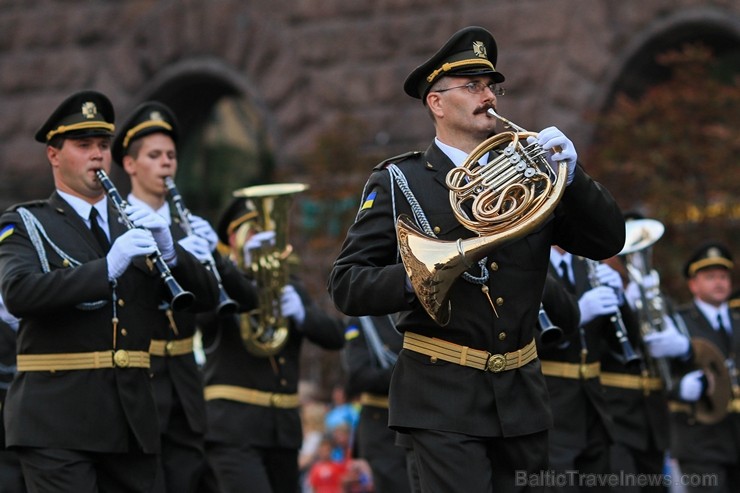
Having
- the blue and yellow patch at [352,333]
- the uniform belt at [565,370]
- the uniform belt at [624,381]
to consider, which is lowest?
the uniform belt at [624,381]

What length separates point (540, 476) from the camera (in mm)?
6309

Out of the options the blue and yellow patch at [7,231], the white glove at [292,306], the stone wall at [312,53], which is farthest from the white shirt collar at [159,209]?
the stone wall at [312,53]

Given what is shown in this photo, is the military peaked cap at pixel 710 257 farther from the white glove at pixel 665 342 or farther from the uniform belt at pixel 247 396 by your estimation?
the uniform belt at pixel 247 396

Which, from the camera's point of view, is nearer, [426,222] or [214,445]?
[426,222]

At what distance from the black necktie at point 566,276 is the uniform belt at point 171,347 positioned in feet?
7.64

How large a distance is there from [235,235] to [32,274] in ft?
10.2

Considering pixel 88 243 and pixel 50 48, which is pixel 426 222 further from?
pixel 50 48

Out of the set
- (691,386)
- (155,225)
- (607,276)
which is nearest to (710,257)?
(691,386)

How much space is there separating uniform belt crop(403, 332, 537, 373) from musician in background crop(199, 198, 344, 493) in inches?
128

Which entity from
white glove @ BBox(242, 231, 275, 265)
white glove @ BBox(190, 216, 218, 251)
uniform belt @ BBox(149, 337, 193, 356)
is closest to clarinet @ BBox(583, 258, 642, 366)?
white glove @ BBox(242, 231, 275, 265)

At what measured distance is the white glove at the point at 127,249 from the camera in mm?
7027

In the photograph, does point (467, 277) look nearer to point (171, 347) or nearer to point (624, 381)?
point (171, 347)

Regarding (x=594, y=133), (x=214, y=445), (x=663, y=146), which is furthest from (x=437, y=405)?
(x=594, y=133)

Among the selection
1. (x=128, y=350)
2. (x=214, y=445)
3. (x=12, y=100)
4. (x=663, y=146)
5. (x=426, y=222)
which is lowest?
(x=214, y=445)
